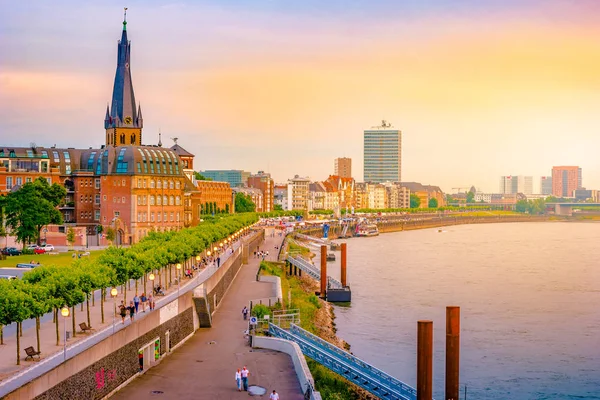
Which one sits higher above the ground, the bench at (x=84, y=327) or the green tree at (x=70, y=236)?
the green tree at (x=70, y=236)

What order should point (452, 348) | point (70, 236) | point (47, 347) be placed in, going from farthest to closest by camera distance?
point (70, 236), point (452, 348), point (47, 347)

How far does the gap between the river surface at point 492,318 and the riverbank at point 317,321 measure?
122 centimetres

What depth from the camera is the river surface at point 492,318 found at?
125 ft

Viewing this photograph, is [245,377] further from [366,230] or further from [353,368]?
[366,230]

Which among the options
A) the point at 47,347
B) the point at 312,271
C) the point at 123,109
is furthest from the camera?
the point at 123,109

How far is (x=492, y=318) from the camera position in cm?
5372

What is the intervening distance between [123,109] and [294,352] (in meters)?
70.2

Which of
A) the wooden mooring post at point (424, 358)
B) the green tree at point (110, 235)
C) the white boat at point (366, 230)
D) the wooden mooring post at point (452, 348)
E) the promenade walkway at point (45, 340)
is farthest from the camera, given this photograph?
the white boat at point (366, 230)

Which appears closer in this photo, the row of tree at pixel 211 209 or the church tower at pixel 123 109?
the church tower at pixel 123 109

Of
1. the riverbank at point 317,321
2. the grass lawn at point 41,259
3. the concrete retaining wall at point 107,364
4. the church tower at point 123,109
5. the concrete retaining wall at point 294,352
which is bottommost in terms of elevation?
the riverbank at point 317,321

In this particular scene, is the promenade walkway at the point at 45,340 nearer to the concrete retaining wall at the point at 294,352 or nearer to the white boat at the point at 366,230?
the concrete retaining wall at the point at 294,352

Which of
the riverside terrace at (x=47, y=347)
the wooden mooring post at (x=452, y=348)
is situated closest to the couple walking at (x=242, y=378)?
the riverside terrace at (x=47, y=347)

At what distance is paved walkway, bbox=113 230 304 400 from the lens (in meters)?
26.8

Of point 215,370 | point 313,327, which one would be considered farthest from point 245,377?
point 313,327
